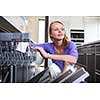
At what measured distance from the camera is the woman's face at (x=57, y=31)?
1910 mm

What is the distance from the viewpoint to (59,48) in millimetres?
1909

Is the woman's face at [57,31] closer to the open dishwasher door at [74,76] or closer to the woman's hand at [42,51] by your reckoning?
the woman's hand at [42,51]

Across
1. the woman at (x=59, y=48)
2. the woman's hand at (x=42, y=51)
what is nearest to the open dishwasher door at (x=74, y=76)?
the woman at (x=59, y=48)

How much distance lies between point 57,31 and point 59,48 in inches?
6.1

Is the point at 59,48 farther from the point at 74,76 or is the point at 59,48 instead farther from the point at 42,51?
the point at 74,76

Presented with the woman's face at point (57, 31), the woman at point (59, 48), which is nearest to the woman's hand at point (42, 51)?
the woman at point (59, 48)

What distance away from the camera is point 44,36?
1922 millimetres

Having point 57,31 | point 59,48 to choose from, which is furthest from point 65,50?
point 57,31

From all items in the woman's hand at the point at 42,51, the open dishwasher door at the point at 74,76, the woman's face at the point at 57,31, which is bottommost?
the open dishwasher door at the point at 74,76

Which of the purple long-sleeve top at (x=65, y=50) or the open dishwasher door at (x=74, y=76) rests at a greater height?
the purple long-sleeve top at (x=65, y=50)
